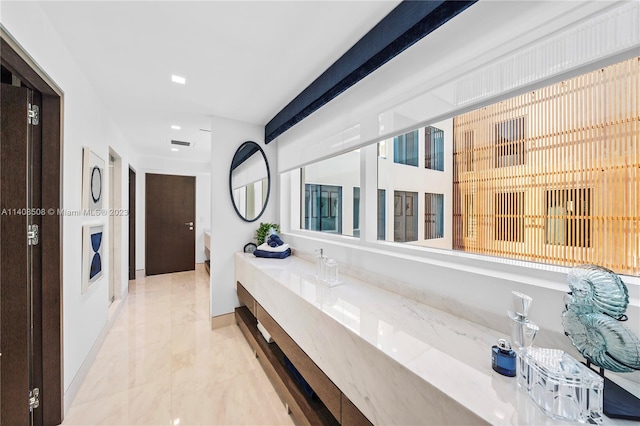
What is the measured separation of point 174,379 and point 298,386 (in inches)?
46.3

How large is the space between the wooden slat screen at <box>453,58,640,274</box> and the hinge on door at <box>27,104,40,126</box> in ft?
8.71

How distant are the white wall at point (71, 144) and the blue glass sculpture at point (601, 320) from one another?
2.49m

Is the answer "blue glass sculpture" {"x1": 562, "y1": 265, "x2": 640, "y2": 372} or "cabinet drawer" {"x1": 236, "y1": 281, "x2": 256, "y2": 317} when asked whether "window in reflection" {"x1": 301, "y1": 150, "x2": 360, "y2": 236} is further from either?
"blue glass sculpture" {"x1": 562, "y1": 265, "x2": 640, "y2": 372}

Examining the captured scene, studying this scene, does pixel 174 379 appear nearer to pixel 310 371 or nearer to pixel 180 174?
pixel 310 371

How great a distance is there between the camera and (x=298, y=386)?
162 cm

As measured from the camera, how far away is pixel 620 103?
91 cm

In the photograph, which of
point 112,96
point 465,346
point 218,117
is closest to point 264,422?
point 465,346

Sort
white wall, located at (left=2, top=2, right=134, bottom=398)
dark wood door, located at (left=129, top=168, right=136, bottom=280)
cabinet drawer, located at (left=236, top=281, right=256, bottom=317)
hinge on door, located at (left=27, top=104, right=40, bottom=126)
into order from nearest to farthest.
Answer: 1. white wall, located at (left=2, top=2, right=134, bottom=398)
2. hinge on door, located at (left=27, top=104, right=40, bottom=126)
3. cabinet drawer, located at (left=236, top=281, right=256, bottom=317)
4. dark wood door, located at (left=129, top=168, right=136, bottom=280)

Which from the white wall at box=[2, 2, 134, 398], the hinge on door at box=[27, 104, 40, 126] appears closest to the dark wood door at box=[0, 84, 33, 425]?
the hinge on door at box=[27, 104, 40, 126]

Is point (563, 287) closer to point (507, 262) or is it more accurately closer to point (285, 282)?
point (507, 262)

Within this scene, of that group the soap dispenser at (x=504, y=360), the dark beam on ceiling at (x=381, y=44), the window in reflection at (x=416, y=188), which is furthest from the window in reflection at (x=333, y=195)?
the soap dispenser at (x=504, y=360)

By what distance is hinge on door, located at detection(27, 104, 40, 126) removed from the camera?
5.16 ft

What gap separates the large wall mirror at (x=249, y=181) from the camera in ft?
10.1

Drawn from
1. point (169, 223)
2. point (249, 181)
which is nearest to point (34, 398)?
point (249, 181)
